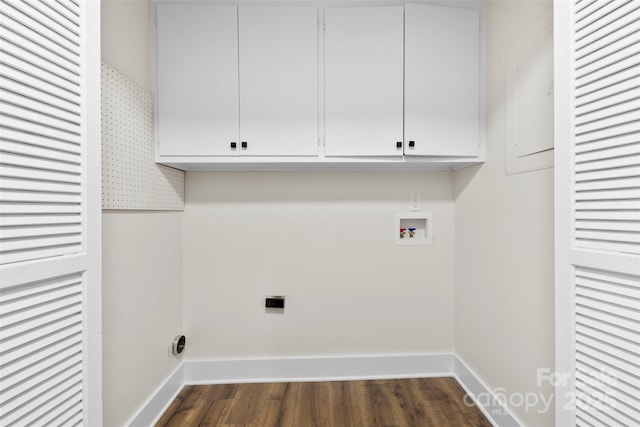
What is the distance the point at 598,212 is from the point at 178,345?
2207 mm

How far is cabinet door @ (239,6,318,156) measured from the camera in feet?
5.62

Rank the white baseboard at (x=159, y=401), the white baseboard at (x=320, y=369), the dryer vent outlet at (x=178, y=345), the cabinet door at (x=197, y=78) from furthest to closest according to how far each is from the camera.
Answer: the white baseboard at (x=320, y=369) → the dryer vent outlet at (x=178, y=345) → the cabinet door at (x=197, y=78) → the white baseboard at (x=159, y=401)

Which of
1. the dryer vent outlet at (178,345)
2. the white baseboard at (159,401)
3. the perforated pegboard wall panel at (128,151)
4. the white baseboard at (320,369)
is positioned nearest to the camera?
the perforated pegboard wall panel at (128,151)

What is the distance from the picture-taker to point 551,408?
1.31 meters

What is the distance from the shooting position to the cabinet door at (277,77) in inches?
67.4

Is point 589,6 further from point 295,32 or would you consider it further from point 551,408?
point 551,408

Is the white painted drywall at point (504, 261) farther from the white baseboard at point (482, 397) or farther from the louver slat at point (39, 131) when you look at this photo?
the louver slat at point (39, 131)

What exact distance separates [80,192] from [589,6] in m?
1.66

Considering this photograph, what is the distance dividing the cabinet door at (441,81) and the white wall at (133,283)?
1456mm

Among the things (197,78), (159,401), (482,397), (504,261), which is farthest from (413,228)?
(159,401)

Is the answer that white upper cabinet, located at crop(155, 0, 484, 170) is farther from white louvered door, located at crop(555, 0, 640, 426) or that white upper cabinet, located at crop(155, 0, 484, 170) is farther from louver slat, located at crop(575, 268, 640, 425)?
louver slat, located at crop(575, 268, 640, 425)

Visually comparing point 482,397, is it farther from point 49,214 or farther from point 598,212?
point 49,214

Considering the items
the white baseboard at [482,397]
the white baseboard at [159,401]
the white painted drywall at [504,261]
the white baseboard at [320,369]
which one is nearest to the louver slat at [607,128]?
the white painted drywall at [504,261]

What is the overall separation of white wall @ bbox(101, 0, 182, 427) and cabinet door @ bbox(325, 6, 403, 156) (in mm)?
1009
